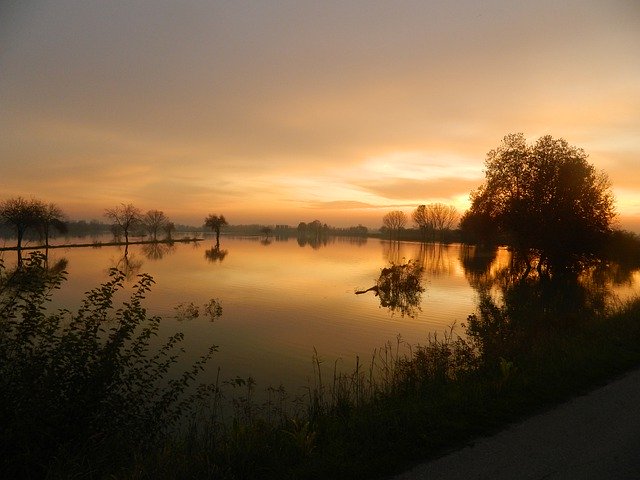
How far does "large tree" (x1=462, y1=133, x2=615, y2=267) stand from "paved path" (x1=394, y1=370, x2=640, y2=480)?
28.9 meters

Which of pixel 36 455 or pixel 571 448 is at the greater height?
pixel 571 448

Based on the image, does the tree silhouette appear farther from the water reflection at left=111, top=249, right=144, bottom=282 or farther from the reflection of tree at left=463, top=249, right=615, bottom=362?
the reflection of tree at left=463, top=249, right=615, bottom=362

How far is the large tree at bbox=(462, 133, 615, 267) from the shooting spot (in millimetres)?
31766

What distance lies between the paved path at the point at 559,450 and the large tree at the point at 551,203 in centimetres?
2890

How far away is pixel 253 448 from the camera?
220 inches

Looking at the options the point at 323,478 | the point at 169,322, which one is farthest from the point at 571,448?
the point at 169,322

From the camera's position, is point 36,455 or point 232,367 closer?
point 36,455

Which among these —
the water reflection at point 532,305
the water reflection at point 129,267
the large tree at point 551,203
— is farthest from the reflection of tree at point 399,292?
the water reflection at point 129,267

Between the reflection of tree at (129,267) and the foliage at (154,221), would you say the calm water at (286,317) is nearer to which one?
the reflection of tree at (129,267)

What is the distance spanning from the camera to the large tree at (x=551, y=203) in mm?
31766

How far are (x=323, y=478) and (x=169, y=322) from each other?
15.5 metres

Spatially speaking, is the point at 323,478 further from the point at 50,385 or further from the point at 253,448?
the point at 50,385

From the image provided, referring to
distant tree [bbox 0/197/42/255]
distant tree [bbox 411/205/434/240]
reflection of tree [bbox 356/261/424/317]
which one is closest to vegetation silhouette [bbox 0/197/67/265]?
distant tree [bbox 0/197/42/255]

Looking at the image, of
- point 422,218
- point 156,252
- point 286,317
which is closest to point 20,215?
point 156,252
